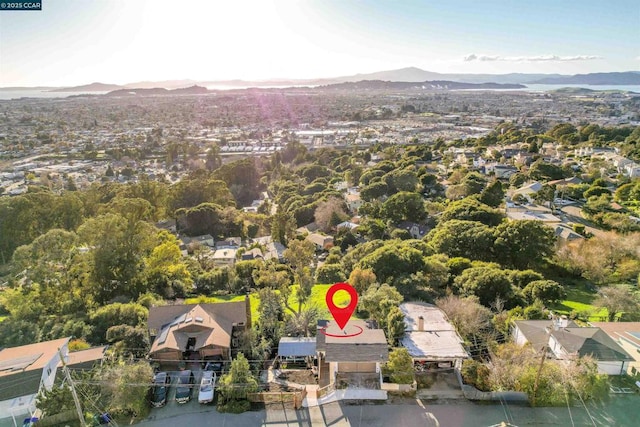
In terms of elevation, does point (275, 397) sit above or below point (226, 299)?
above

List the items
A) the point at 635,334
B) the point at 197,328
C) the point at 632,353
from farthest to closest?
the point at 197,328 → the point at 635,334 → the point at 632,353

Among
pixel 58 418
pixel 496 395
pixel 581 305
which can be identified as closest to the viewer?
pixel 58 418

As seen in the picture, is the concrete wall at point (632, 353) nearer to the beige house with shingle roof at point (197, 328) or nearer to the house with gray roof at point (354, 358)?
the house with gray roof at point (354, 358)

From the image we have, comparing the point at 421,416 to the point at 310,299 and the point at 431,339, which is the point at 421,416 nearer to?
the point at 431,339

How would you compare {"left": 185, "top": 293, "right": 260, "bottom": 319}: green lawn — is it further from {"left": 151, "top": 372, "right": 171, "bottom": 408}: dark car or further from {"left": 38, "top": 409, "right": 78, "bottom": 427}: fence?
{"left": 38, "top": 409, "right": 78, "bottom": 427}: fence

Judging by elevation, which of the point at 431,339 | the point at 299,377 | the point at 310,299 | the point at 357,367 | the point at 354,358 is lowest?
the point at 310,299

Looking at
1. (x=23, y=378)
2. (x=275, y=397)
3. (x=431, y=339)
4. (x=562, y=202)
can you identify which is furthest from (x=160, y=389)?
(x=562, y=202)

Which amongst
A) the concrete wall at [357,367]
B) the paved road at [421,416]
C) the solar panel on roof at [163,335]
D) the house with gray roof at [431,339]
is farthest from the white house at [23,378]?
the house with gray roof at [431,339]
